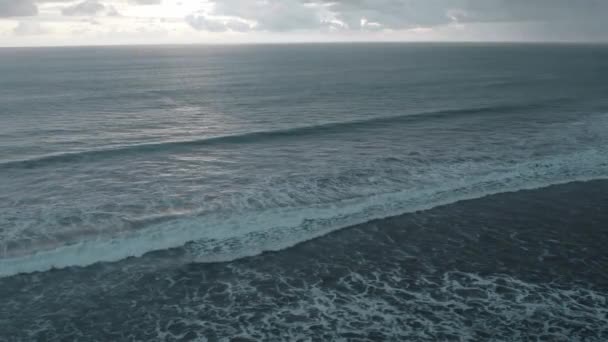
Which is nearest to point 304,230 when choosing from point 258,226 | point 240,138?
point 258,226

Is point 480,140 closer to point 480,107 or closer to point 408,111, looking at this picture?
point 408,111

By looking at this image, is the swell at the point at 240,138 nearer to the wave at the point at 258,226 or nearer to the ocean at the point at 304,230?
the ocean at the point at 304,230

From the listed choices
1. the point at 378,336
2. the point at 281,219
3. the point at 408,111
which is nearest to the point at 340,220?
the point at 281,219

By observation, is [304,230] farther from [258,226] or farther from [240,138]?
[240,138]

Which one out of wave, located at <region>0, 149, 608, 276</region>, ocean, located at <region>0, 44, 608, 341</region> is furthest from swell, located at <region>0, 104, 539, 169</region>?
wave, located at <region>0, 149, 608, 276</region>

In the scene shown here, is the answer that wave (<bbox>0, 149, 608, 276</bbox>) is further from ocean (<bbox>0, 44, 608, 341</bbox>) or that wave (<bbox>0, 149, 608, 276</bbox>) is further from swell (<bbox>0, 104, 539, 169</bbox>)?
swell (<bbox>0, 104, 539, 169</bbox>)
